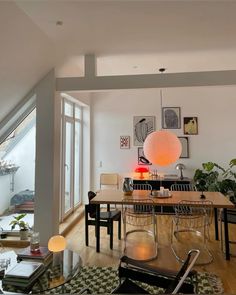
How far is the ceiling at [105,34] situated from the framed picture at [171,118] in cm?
180

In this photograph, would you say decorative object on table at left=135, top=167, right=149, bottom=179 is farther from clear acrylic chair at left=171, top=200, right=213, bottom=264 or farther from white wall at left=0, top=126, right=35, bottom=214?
white wall at left=0, top=126, right=35, bottom=214

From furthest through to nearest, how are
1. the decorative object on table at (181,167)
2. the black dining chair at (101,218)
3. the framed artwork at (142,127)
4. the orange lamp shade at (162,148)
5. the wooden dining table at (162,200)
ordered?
the framed artwork at (142,127)
the decorative object on table at (181,167)
the black dining chair at (101,218)
the orange lamp shade at (162,148)
the wooden dining table at (162,200)

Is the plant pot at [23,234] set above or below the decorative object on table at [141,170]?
below

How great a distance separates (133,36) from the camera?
2986 mm

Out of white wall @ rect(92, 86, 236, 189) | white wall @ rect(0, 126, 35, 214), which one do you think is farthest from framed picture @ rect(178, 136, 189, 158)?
white wall @ rect(0, 126, 35, 214)

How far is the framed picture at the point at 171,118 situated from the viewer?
584cm

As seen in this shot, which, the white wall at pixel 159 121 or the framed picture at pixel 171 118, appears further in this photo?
the framed picture at pixel 171 118

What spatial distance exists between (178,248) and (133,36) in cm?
311

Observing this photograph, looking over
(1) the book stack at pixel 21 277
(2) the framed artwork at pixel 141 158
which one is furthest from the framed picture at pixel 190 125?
(1) the book stack at pixel 21 277

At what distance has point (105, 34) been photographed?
293 cm

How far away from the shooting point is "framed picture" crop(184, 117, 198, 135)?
18.9 ft

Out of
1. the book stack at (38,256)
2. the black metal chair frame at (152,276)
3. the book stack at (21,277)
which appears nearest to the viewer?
the black metal chair frame at (152,276)

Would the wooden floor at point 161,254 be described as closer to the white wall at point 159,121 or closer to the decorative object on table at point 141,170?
the decorative object on table at point 141,170

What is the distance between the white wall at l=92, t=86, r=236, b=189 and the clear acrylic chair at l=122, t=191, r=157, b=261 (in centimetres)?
168
